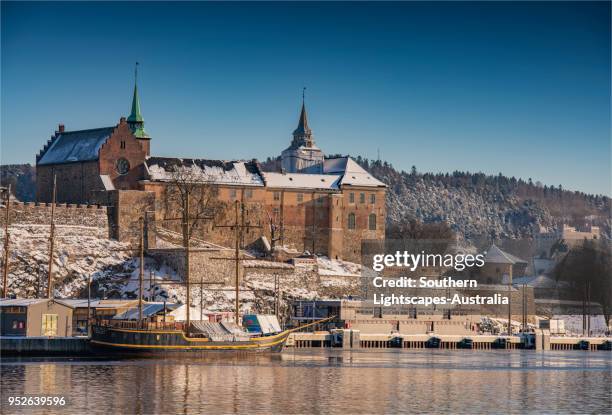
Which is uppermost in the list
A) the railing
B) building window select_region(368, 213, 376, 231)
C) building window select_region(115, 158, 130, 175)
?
building window select_region(115, 158, 130, 175)

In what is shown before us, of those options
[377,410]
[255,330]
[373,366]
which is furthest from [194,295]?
[377,410]

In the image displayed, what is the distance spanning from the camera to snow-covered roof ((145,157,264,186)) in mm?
128250

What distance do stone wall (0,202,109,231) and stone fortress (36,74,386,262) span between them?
140 cm

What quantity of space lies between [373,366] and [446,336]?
1283 inches

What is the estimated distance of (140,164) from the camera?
414 ft

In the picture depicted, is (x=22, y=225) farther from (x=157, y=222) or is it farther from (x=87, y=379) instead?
(x=87, y=379)

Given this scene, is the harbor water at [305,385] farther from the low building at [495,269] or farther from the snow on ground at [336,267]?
the low building at [495,269]

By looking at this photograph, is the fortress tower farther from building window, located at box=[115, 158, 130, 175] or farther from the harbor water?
the harbor water

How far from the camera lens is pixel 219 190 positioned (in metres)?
131

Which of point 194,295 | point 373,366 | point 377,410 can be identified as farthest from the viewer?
point 194,295

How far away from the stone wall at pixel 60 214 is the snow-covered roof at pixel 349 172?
32.8 m

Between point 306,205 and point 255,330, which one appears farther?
point 306,205

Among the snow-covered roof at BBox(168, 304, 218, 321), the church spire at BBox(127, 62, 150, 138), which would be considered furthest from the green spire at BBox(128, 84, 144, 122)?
the snow-covered roof at BBox(168, 304, 218, 321)

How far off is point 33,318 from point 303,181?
57853 mm
